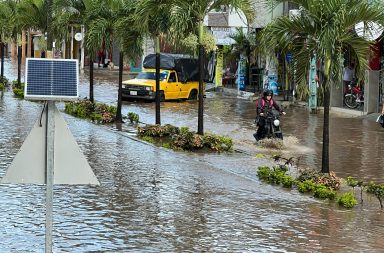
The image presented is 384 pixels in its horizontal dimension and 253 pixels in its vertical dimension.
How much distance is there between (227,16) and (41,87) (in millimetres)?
34709

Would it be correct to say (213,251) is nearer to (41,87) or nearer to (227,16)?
(41,87)

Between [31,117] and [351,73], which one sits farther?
[351,73]

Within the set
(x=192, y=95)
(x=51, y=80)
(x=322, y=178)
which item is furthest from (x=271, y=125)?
(x=192, y=95)

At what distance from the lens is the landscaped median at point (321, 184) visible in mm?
13927

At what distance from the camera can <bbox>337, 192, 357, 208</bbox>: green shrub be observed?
1350cm

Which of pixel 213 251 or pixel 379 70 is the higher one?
pixel 379 70

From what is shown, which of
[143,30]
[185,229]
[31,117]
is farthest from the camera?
[31,117]

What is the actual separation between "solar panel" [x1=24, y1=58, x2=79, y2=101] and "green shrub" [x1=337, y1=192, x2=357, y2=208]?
284 inches

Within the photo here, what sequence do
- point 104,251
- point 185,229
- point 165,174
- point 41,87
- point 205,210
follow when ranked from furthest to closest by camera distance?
1. point 165,174
2. point 205,210
3. point 185,229
4. point 104,251
5. point 41,87

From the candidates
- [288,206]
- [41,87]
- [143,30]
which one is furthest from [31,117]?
[41,87]

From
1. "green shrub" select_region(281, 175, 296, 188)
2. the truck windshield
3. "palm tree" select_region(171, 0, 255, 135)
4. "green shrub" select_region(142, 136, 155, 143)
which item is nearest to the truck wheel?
the truck windshield

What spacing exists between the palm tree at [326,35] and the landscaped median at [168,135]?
4878mm

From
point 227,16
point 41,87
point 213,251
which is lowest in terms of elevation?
point 213,251

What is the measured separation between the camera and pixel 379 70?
30438 mm
